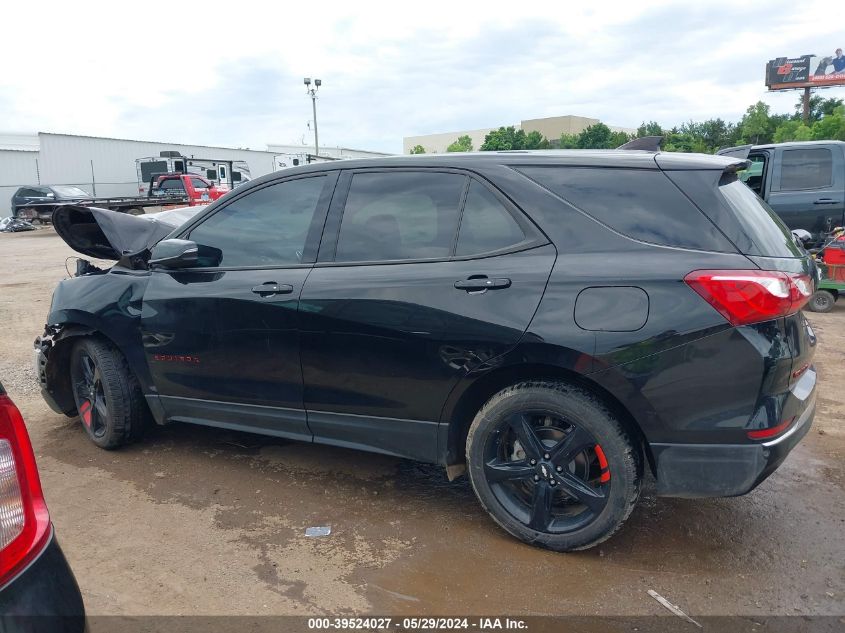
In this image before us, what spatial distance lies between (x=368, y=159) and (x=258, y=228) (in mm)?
739

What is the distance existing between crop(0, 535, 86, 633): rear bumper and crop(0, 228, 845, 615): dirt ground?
1.22 meters

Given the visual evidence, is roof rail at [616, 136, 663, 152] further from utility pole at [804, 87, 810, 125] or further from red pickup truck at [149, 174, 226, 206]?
utility pole at [804, 87, 810, 125]

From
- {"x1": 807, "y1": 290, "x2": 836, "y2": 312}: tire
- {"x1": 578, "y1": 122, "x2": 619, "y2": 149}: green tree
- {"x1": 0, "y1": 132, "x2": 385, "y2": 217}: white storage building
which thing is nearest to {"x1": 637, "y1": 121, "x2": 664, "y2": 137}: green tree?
{"x1": 578, "y1": 122, "x2": 619, "y2": 149}: green tree

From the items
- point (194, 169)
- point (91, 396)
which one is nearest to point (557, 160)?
point (91, 396)

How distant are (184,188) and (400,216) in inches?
875

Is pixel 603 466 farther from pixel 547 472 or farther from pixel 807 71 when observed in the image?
pixel 807 71

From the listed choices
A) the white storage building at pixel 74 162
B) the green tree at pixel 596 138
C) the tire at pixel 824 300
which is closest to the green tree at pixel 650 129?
the green tree at pixel 596 138

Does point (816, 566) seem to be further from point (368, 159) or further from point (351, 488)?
point (368, 159)

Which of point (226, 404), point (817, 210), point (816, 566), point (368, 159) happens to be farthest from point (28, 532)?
point (817, 210)

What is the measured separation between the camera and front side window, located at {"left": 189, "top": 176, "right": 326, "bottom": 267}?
3.52 meters

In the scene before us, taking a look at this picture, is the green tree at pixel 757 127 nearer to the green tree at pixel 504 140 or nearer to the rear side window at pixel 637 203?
the green tree at pixel 504 140

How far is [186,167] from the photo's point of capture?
31.1 m

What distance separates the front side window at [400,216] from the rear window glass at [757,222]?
1.18m

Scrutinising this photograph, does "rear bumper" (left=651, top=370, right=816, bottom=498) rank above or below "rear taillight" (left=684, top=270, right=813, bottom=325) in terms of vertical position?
below
